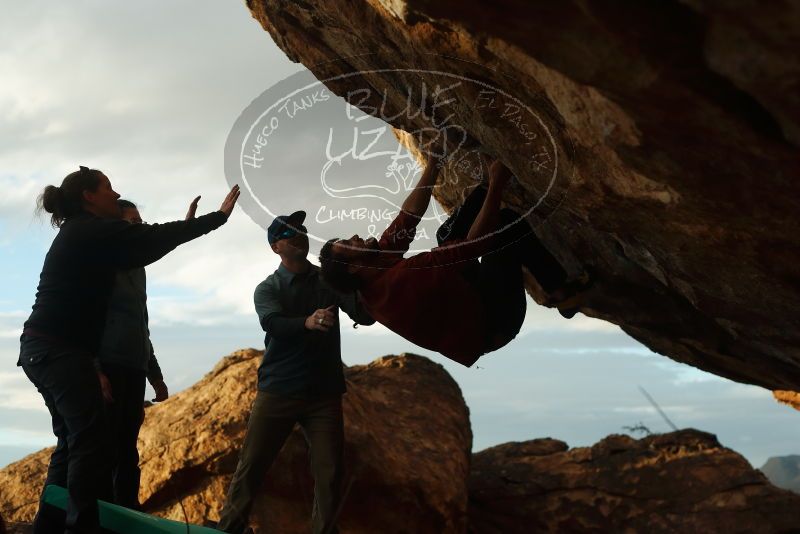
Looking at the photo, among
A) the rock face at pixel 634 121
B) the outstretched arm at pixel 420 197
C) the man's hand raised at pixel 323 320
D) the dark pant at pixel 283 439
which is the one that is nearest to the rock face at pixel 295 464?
the dark pant at pixel 283 439

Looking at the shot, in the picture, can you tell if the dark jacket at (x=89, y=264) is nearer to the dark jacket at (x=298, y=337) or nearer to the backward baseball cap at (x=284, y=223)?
the backward baseball cap at (x=284, y=223)

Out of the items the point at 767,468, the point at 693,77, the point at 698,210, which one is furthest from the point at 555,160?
the point at 767,468

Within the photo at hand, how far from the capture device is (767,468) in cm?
6525

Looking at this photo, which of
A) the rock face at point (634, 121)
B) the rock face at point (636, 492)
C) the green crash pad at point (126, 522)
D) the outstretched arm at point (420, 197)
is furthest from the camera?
the rock face at point (636, 492)

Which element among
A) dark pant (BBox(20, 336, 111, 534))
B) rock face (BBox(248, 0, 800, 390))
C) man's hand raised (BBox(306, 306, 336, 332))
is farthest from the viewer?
man's hand raised (BBox(306, 306, 336, 332))

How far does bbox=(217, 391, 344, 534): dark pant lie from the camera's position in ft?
23.3

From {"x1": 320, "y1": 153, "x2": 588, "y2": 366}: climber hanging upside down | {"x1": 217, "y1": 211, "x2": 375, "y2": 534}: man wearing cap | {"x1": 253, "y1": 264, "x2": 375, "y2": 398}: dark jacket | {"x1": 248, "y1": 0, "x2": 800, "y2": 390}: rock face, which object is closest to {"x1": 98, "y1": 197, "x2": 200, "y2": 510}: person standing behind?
{"x1": 217, "y1": 211, "x2": 375, "y2": 534}: man wearing cap

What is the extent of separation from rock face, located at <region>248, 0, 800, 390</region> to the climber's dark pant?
416 millimetres

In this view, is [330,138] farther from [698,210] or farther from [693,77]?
[693,77]

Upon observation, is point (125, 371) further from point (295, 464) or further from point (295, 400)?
point (295, 464)

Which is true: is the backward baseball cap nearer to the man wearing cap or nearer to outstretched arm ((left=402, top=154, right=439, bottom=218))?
the man wearing cap

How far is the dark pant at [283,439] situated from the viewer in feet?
23.3

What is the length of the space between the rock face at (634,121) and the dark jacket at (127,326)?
2528 millimetres

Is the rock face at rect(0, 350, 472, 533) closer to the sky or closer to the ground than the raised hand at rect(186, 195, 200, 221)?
closer to the ground
